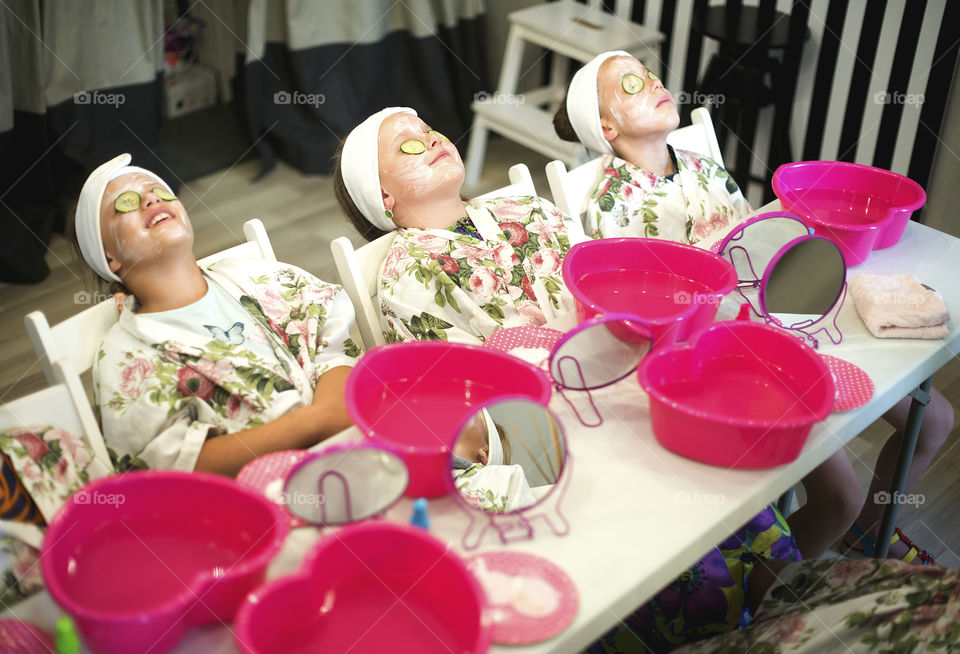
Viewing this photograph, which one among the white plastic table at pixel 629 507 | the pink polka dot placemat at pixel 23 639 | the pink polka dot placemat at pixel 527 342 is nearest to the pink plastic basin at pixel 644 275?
the pink polka dot placemat at pixel 527 342

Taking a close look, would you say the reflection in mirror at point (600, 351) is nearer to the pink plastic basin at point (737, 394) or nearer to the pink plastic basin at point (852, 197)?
the pink plastic basin at point (737, 394)

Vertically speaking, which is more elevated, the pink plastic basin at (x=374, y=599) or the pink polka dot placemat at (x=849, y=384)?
the pink polka dot placemat at (x=849, y=384)

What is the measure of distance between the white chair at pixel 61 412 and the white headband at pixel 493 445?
606mm

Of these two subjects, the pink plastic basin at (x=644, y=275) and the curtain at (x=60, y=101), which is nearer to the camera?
the pink plastic basin at (x=644, y=275)

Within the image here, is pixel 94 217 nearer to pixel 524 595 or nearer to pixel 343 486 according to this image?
pixel 343 486

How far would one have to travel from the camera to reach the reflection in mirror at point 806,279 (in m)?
1.56

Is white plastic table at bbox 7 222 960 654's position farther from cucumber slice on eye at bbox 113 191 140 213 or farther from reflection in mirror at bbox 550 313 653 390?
cucumber slice on eye at bbox 113 191 140 213

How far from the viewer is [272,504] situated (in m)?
1.15

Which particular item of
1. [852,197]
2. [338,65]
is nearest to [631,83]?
[852,197]

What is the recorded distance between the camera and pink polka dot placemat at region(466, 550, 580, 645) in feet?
3.54

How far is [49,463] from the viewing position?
4.41ft

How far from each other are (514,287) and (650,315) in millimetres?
403

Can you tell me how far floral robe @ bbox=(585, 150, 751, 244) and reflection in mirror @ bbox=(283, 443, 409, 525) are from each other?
1121 millimetres

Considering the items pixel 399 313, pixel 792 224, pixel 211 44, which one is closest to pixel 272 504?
pixel 399 313
